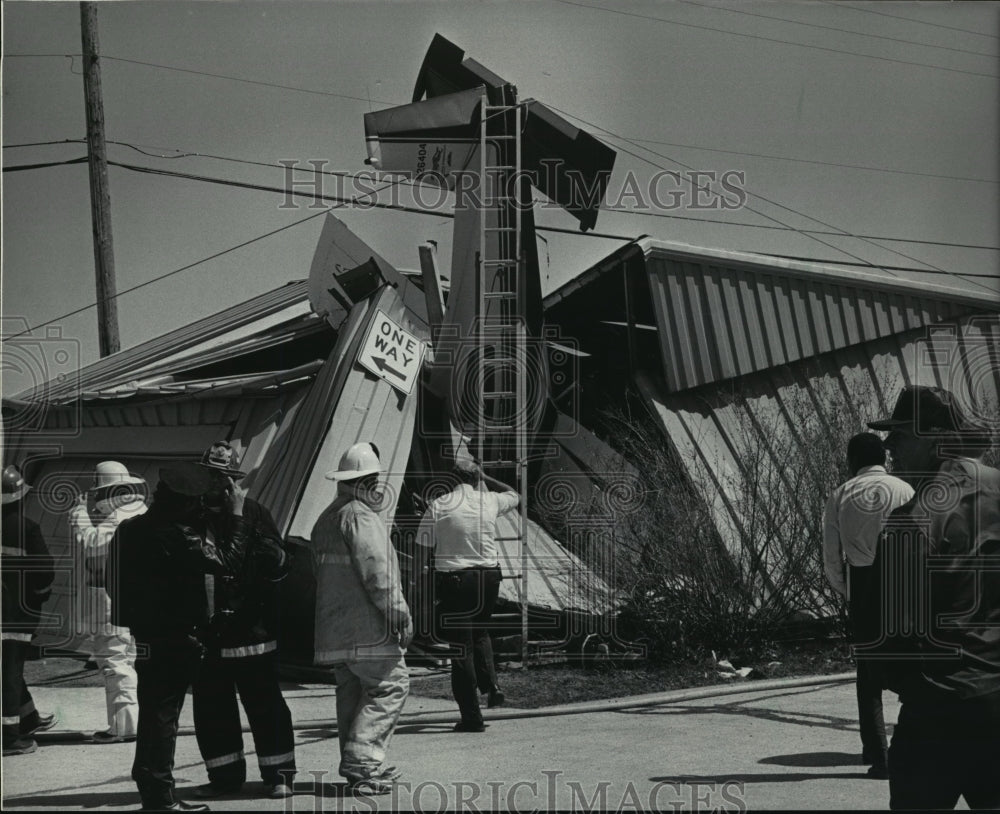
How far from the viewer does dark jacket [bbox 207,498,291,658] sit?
5676 mm

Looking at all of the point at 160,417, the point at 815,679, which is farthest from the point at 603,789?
the point at 160,417

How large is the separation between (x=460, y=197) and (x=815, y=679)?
4449 millimetres

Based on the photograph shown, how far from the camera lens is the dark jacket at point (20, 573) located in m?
6.84

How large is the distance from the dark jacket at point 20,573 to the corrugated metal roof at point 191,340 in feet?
9.57

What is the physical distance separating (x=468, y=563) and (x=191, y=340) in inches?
196

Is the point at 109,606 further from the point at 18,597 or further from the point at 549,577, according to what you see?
the point at 549,577

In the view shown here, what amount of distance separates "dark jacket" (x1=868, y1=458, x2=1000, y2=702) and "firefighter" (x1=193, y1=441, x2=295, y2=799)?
10.2 feet

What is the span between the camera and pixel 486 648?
7625 millimetres

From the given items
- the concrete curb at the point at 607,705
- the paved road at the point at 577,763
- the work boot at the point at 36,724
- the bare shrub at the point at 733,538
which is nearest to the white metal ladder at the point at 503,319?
the bare shrub at the point at 733,538

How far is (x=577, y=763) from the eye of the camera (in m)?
5.95

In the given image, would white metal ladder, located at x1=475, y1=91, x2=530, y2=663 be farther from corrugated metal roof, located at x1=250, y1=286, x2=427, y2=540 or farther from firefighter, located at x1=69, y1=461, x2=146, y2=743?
firefighter, located at x1=69, y1=461, x2=146, y2=743

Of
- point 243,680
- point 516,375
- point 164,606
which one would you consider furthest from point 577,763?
point 516,375

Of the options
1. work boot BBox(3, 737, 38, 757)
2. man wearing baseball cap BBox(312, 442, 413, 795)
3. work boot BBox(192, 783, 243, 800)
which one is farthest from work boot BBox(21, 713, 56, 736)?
man wearing baseball cap BBox(312, 442, 413, 795)

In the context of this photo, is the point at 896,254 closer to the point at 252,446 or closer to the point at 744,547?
the point at 744,547
